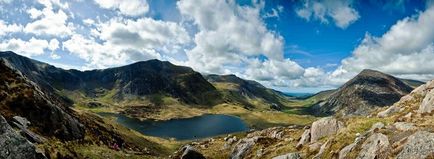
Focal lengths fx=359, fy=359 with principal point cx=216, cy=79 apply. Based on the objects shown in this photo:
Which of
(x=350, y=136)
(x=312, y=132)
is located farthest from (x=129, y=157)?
(x=350, y=136)

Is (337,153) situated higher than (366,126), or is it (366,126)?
(366,126)

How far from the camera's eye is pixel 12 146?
24.1 m

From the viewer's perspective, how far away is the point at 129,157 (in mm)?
52156

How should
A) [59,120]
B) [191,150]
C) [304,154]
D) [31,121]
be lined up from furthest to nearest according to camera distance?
[191,150] → [59,120] → [31,121] → [304,154]

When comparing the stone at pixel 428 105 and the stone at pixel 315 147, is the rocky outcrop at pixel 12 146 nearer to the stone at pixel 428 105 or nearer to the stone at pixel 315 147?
the stone at pixel 315 147

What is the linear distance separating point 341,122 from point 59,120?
3722 cm

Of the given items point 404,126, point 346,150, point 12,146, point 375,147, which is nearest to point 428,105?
point 404,126

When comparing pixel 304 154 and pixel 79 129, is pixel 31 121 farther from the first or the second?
pixel 304 154

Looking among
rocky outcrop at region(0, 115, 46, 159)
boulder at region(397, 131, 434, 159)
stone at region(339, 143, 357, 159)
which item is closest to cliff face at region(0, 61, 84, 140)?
rocky outcrop at region(0, 115, 46, 159)

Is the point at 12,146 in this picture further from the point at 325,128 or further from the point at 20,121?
the point at 325,128

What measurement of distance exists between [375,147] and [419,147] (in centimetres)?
432

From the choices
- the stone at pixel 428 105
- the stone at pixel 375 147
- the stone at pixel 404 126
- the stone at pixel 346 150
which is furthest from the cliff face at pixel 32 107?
the stone at pixel 428 105

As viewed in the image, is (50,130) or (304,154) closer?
(304,154)

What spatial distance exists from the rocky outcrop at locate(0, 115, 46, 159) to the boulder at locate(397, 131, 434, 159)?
79.7 ft
